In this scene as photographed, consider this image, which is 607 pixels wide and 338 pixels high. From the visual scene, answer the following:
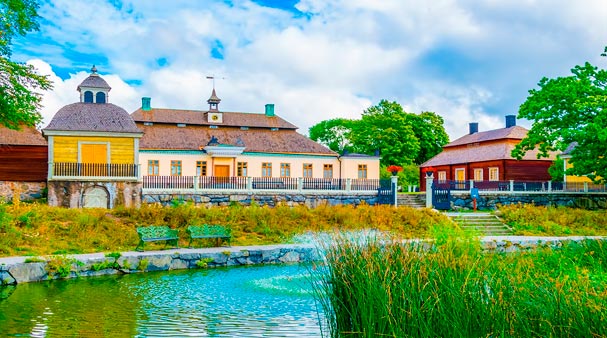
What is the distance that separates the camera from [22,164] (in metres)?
27.3

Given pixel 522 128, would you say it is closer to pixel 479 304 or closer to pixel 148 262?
pixel 148 262

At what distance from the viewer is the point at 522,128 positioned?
39344 mm

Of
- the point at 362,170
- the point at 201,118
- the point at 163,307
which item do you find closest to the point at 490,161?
the point at 362,170

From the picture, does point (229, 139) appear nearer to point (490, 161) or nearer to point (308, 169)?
point (308, 169)

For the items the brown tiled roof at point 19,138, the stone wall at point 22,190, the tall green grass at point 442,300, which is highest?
the brown tiled roof at point 19,138

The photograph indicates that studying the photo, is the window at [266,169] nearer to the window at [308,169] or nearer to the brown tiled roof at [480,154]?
the window at [308,169]

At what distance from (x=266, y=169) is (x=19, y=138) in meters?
13.3

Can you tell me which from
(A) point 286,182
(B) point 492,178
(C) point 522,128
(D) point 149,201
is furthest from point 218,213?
(C) point 522,128

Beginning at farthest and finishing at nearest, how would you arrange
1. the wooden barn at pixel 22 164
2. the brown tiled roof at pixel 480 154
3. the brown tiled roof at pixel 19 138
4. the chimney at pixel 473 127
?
the chimney at pixel 473 127
the brown tiled roof at pixel 480 154
the brown tiled roof at pixel 19 138
the wooden barn at pixel 22 164

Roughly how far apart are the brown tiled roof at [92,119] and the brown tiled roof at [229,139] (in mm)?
4553

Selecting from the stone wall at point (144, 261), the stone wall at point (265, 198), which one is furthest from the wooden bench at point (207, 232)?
the stone wall at point (265, 198)

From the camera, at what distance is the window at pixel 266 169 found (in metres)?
34.5

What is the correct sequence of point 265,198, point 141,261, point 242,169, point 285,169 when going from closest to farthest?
1. point 141,261
2. point 265,198
3. point 242,169
4. point 285,169

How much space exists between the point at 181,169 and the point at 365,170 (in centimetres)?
1088
